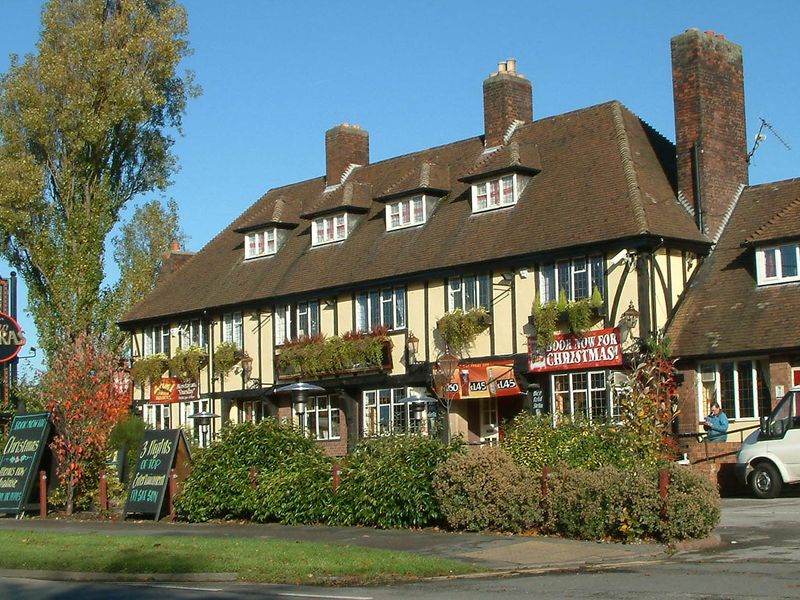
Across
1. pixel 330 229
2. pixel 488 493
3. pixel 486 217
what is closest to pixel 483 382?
pixel 486 217

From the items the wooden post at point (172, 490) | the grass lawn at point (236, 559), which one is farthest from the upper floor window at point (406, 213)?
the grass lawn at point (236, 559)

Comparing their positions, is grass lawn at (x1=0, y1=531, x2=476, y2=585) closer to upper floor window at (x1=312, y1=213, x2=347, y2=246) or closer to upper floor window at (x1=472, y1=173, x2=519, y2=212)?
upper floor window at (x1=472, y1=173, x2=519, y2=212)

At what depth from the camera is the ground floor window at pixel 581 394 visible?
30.6 m

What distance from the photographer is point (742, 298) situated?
98.0 ft

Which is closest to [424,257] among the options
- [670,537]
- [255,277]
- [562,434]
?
[255,277]

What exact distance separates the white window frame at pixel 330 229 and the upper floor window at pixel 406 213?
2.06 meters

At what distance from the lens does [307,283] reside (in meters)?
38.4

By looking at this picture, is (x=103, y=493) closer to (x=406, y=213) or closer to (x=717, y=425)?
(x=717, y=425)

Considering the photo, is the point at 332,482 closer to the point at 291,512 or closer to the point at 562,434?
the point at 291,512

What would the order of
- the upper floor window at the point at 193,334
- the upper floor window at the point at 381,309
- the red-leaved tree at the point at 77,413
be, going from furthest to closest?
the upper floor window at the point at 193,334 < the upper floor window at the point at 381,309 < the red-leaved tree at the point at 77,413

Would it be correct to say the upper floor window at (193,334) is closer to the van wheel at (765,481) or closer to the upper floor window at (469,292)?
the upper floor window at (469,292)

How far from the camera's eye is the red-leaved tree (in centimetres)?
2697

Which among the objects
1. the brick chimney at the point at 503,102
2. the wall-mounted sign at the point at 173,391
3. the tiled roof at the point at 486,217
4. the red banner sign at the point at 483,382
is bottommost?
the red banner sign at the point at 483,382

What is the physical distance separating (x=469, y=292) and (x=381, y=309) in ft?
11.5
